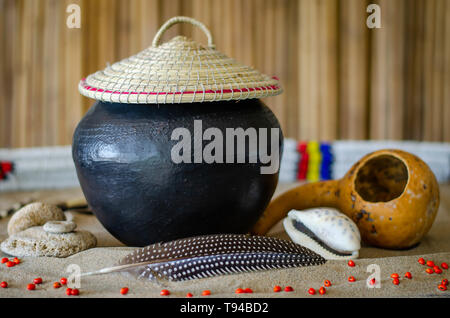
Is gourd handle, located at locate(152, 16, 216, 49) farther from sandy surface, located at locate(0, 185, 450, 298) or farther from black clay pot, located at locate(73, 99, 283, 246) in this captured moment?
sandy surface, located at locate(0, 185, 450, 298)

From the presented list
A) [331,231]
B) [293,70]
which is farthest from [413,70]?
[331,231]

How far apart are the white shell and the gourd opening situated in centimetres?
29

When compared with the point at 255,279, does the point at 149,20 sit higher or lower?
higher

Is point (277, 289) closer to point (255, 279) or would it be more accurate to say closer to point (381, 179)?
point (255, 279)

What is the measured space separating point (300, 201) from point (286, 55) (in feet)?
3.92

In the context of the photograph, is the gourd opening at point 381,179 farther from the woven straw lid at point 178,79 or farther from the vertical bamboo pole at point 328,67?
the vertical bamboo pole at point 328,67

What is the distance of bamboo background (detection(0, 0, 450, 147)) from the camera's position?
2.98 meters

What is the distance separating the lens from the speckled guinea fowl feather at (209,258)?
162cm

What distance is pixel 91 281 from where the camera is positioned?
5.25 feet

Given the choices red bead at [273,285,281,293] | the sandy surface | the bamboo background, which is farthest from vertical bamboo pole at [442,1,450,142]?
red bead at [273,285,281,293]

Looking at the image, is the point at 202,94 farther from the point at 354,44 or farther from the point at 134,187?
the point at 354,44

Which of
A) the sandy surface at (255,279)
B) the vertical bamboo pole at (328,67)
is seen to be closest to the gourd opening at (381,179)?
the sandy surface at (255,279)

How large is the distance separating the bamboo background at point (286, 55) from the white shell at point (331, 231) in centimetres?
130

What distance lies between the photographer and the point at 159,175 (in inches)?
67.2
